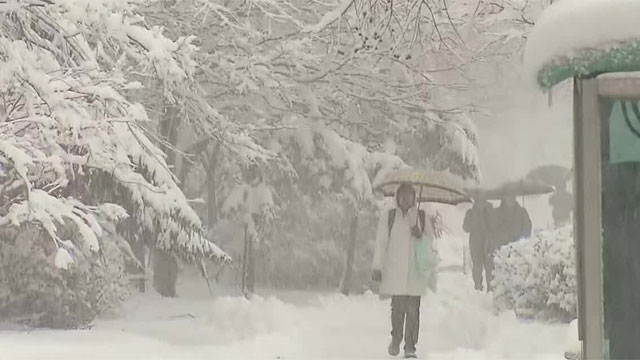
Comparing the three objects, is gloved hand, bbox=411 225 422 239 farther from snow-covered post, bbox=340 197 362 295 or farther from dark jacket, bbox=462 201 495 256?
dark jacket, bbox=462 201 495 256

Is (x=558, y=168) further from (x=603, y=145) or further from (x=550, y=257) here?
(x=603, y=145)

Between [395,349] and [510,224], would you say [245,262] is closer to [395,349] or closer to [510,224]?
[510,224]

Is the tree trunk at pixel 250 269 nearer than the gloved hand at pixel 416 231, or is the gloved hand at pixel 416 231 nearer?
the gloved hand at pixel 416 231

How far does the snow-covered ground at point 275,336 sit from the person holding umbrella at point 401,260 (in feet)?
1.75

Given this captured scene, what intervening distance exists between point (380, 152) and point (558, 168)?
8.70 meters

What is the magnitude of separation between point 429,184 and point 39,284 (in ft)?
17.2

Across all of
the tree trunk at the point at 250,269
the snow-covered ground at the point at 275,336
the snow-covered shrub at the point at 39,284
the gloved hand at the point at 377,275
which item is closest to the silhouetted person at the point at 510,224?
the tree trunk at the point at 250,269

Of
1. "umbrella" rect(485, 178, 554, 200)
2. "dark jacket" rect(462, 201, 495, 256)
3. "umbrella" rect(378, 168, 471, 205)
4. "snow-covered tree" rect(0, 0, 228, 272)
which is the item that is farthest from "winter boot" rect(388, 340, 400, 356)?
"umbrella" rect(485, 178, 554, 200)

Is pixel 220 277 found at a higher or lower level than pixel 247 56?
lower

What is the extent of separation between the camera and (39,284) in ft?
39.2

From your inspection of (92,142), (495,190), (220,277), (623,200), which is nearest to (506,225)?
(495,190)

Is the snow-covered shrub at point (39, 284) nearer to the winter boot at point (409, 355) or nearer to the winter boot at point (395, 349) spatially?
the winter boot at point (395, 349)

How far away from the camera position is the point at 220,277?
70.2ft

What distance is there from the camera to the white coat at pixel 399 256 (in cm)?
952
